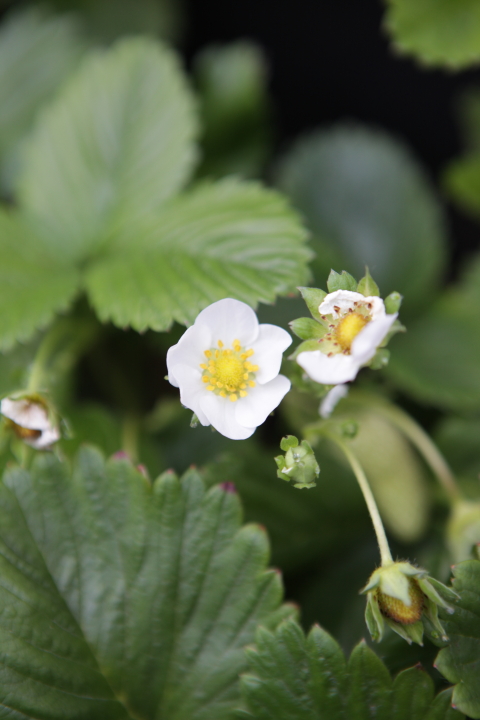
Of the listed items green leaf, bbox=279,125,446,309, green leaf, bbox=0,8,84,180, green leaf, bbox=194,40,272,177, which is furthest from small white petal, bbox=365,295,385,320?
green leaf, bbox=0,8,84,180

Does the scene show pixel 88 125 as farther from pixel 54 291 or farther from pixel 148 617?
pixel 148 617

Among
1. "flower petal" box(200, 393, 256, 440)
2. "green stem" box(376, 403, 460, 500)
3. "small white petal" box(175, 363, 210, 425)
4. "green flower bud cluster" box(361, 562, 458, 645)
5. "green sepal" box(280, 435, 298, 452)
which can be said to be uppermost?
"small white petal" box(175, 363, 210, 425)

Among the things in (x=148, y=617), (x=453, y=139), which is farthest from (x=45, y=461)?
(x=453, y=139)

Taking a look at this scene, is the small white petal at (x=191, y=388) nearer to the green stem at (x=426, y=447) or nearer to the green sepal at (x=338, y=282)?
the green sepal at (x=338, y=282)

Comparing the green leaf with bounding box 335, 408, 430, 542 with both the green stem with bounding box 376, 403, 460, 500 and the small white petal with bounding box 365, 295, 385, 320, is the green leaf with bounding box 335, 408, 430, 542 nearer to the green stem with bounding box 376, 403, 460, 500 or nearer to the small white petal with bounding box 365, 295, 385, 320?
the green stem with bounding box 376, 403, 460, 500

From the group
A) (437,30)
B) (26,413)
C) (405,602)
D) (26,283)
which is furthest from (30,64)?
(405,602)

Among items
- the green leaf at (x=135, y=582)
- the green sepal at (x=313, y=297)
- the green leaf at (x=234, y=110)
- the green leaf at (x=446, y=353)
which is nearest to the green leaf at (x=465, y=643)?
the green leaf at (x=135, y=582)

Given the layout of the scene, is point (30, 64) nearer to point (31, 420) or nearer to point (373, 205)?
point (373, 205)
